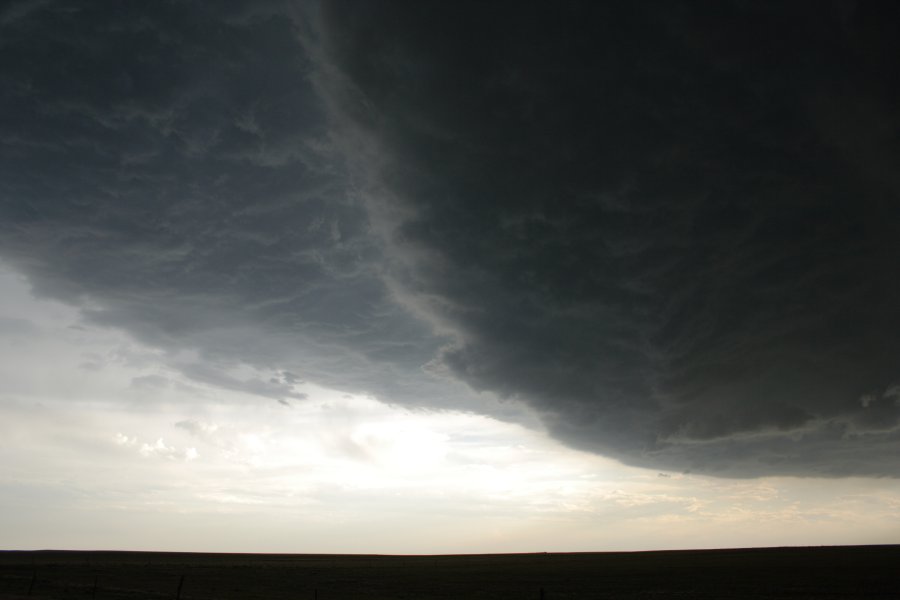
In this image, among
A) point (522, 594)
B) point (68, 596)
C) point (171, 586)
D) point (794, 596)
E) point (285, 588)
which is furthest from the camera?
point (285, 588)

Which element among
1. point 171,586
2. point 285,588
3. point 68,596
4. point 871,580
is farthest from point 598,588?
point 68,596

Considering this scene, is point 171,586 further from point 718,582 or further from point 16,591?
point 718,582

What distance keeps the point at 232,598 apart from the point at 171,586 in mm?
13735

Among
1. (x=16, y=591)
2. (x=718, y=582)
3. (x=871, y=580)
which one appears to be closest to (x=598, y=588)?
(x=718, y=582)

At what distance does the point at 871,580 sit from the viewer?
178 feet

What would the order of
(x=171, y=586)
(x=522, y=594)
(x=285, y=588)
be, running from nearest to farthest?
(x=522, y=594) < (x=171, y=586) < (x=285, y=588)

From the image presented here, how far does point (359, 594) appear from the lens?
50.9m

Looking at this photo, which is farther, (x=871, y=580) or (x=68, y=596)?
(x=871, y=580)

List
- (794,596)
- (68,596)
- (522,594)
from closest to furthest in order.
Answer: (68,596) < (794,596) < (522,594)

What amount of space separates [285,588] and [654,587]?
121 feet

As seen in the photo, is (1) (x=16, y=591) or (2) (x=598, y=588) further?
(2) (x=598, y=588)

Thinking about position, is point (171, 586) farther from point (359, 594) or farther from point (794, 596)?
point (794, 596)

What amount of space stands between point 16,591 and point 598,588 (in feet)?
160

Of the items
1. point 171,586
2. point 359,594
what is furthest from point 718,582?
point 171,586
